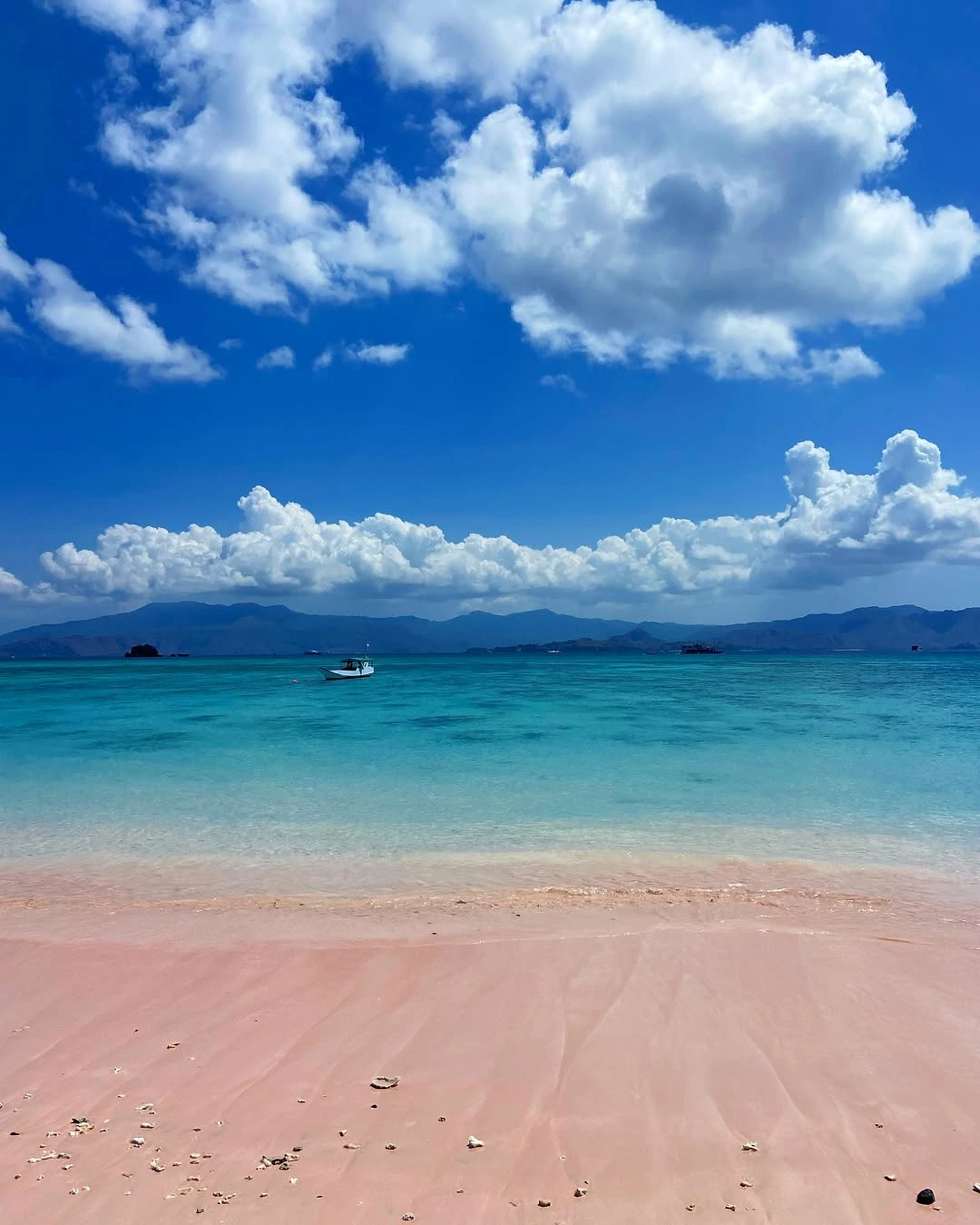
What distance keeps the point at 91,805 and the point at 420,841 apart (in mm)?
9106

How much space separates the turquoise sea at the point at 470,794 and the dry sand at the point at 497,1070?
3.49 metres

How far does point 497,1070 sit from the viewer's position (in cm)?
543

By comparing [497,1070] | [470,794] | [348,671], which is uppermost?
[497,1070]

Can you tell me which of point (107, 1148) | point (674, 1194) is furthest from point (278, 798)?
point (674, 1194)

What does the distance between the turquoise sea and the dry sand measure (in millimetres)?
3486

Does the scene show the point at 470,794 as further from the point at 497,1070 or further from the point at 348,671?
the point at 348,671

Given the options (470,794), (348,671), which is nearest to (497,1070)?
(470,794)

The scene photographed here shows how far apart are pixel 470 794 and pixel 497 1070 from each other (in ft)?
41.4

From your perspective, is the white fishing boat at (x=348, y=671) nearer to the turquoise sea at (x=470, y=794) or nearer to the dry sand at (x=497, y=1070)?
the turquoise sea at (x=470, y=794)

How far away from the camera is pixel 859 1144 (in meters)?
4.59

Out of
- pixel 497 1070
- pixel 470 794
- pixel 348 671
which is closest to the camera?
pixel 497 1070

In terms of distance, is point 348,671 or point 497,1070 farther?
point 348,671

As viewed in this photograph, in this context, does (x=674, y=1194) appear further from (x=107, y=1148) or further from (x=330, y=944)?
(x=330, y=944)

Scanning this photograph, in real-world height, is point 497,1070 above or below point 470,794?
above
